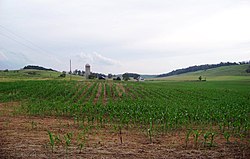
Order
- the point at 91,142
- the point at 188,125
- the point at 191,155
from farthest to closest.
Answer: the point at 188,125, the point at 91,142, the point at 191,155

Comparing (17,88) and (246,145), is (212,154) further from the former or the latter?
(17,88)

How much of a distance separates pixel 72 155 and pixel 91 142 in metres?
1.68

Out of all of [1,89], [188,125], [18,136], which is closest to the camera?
[18,136]

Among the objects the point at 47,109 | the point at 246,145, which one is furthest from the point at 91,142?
the point at 47,109

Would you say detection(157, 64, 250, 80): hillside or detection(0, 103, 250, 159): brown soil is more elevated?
detection(157, 64, 250, 80): hillside

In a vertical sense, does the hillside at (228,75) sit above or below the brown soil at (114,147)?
above

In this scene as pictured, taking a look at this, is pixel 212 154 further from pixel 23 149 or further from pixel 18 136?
pixel 18 136

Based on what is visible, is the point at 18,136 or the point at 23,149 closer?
the point at 23,149

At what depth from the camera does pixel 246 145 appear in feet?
29.9

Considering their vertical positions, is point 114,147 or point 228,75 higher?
point 228,75

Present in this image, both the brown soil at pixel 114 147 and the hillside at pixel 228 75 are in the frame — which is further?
the hillside at pixel 228 75

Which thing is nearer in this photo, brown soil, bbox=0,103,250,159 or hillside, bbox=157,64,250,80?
brown soil, bbox=0,103,250,159

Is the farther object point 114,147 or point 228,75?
point 228,75

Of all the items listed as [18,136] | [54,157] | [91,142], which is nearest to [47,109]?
[18,136]
